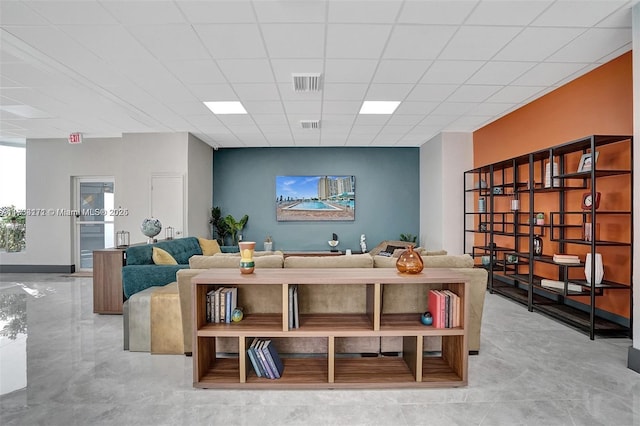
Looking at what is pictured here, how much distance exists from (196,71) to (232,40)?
2.90ft

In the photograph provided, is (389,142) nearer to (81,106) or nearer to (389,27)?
(389,27)

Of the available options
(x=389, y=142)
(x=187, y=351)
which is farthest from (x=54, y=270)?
(x=389, y=142)

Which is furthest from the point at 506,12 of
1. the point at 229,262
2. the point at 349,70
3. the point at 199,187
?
the point at 199,187

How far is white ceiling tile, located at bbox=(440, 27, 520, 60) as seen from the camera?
121 inches

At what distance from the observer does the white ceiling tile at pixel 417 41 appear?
3.05 m

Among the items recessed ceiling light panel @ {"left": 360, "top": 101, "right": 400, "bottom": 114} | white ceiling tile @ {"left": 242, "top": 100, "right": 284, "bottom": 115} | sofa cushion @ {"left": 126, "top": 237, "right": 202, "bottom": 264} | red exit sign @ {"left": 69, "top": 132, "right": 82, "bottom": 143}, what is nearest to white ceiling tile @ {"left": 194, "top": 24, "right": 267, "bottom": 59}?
white ceiling tile @ {"left": 242, "top": 100, "right": 284, "bottom": 115}

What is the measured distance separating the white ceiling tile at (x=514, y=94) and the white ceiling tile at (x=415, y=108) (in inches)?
31.5

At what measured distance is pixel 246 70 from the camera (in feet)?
12.7

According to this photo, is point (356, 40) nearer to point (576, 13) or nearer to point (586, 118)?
point (576, 13)

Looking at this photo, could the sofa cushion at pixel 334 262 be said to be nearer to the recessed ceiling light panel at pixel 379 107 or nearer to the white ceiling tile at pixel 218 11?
the white ceiling tile at pixel 218 11

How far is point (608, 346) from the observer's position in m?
3.28

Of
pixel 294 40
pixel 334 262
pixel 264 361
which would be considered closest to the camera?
pixel 264 361

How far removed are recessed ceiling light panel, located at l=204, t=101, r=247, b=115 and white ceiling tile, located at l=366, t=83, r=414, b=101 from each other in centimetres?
192

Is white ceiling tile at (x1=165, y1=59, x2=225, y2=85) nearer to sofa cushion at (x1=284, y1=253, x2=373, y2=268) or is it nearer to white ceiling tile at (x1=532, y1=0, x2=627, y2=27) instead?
sofa cushion at (x1=284, y1=253, x2=373, y2=268)
